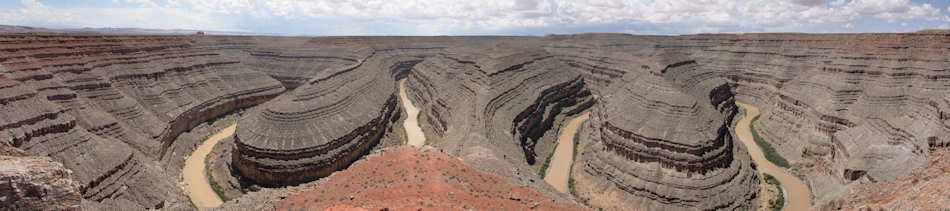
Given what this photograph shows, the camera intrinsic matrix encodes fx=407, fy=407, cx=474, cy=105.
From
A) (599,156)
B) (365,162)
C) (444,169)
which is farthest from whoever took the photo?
(599,156)

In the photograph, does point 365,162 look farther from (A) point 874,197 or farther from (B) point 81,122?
(B) point 81,122

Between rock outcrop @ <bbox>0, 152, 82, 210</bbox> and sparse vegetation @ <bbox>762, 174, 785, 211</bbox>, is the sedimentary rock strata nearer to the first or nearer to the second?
rock outcrop @ <bbox>0, 152, 82, 210</bbox>

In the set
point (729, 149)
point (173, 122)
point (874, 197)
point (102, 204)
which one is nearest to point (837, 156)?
point (729, 149)

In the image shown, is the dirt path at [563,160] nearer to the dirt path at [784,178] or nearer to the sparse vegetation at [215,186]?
the dirt path at [784,178]

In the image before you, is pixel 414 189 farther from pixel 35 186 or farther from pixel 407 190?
pixel 35 186

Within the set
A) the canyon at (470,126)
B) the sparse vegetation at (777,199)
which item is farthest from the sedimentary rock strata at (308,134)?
the sparse vegetation at (777,199)
